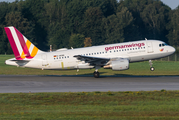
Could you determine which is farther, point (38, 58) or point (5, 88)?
point (38, 58)

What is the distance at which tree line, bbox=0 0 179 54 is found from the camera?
112625 millimetres

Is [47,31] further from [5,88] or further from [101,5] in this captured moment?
[5,88]

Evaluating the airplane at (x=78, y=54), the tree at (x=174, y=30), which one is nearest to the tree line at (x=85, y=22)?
the tree at (x=174, y=30)

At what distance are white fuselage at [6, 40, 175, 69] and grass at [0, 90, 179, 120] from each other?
12945 millimetres

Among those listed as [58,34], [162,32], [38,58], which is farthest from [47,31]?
[38,58]

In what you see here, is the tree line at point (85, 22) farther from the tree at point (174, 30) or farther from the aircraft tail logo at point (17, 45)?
the aircraft tail logo at point (17, 45)

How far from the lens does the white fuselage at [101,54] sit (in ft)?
113

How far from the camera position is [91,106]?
17.2 m

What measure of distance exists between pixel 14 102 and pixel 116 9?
119509 millimetres

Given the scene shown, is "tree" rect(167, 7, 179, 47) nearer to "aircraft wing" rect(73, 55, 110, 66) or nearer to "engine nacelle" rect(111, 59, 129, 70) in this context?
"aircraft wing" rect(73, 55, 110, 66)

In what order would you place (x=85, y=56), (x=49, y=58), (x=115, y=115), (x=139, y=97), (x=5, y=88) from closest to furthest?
(x=115, y=115) < (x=139, y=97) < (x=5, y=88) < (x=85, y=56) < (x=49, y=58)

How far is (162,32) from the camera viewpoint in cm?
13062

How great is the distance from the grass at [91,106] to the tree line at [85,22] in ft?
276

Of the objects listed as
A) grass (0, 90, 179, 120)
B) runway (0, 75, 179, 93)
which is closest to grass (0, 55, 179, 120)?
grass (0, 90, 179, 120)
